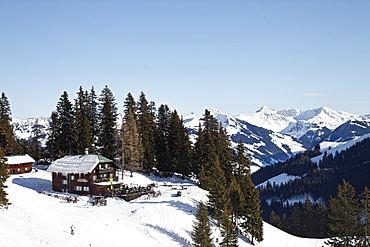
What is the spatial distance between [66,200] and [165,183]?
2054 cm

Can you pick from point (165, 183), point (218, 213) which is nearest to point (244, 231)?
point (218, 213)

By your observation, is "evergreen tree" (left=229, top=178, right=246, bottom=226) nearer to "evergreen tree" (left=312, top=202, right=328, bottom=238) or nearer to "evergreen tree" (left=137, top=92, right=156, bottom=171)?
"evergreen tree" (left=137, top=92, right=156, bottom=171)

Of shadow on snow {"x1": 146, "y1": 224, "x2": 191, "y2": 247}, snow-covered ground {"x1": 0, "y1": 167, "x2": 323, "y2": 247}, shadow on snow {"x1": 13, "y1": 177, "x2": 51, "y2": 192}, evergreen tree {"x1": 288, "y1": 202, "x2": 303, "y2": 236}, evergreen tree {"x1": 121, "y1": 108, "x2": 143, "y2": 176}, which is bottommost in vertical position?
evergreen tree {"x1": 288, "y1": 202, "x2": 303, "y2": 236}

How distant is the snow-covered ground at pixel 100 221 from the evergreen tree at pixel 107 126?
14.2 metres

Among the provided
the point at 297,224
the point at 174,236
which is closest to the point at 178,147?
the point at 174,236

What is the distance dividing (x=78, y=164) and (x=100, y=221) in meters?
19.0

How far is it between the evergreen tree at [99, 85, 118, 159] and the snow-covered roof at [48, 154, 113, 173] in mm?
7806

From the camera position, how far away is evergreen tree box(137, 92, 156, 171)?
73.6 m

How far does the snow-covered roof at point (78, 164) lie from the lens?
200 ft

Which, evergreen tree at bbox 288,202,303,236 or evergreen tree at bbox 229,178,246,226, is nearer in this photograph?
evergreen tree at bbox 229,178,246,226

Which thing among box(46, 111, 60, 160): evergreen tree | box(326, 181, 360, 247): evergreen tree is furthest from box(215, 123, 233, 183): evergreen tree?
box(46, 111, 60, 160): evergreen tree

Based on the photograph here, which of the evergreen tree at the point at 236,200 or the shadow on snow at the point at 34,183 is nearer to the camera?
the evergreen tree at the point at 236,200

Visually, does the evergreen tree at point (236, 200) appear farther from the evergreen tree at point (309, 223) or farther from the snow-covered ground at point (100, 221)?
the evergreen tree at point (309, 223)

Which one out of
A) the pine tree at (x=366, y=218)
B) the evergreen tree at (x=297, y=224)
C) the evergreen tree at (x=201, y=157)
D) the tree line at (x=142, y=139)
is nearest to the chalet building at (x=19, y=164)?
the tree line at (x=142, y=139)
